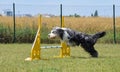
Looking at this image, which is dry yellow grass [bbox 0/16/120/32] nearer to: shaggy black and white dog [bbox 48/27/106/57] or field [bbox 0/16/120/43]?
field [bbox 0/16/120/43]

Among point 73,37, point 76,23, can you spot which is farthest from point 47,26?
point 73,37

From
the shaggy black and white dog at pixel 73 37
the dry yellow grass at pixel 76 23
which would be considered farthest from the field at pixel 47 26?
the shaggy black and white dog at pixel 73 37

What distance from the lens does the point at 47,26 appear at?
28.3 meters

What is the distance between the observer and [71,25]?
99.1ft

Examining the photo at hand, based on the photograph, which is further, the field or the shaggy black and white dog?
the field

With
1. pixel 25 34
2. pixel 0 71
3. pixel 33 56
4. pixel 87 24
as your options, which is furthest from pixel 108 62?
Answer: pixel 87 24

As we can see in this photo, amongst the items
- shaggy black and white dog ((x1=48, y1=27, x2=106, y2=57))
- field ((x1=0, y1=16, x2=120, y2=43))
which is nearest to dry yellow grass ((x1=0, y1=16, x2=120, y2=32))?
field ((x1=0, y1=16, x2=120, y2=43))

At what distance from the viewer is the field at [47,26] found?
84.8 feet

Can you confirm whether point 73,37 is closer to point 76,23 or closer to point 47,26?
point 47,26

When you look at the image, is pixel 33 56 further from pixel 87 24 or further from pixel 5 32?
pixel 87 24

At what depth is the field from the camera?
25844 millimetres

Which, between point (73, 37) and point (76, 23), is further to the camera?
point (76, 23)

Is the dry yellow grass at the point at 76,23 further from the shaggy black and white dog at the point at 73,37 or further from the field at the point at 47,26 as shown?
the shaggy black and white dog at the point at 73,37

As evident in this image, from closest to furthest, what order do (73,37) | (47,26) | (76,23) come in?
(73,37) < (47,26) < (76,23)
